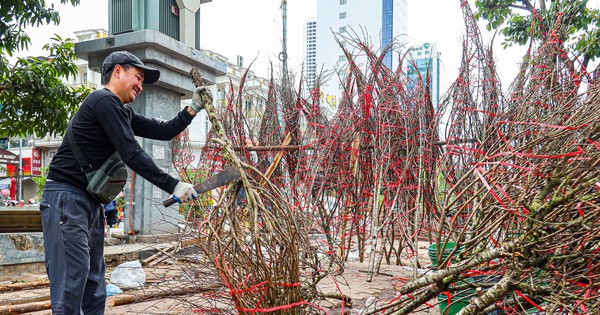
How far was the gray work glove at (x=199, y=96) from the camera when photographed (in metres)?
2.99

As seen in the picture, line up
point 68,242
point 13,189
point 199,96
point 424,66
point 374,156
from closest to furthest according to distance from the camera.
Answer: point 68,242
point 199,96
point 374,156
point 424,66
point 13,189

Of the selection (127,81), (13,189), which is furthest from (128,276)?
(13,189)

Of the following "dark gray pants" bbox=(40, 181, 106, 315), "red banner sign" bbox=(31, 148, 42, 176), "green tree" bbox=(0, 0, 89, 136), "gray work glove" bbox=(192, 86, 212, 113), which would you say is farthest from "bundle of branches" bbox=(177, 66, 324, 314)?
"red banner sign" bbox=(31, 148, 42, 176)

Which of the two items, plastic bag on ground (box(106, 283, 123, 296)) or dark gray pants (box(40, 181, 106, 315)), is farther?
plastic bag on ground (box(106, 283, 123, 296))

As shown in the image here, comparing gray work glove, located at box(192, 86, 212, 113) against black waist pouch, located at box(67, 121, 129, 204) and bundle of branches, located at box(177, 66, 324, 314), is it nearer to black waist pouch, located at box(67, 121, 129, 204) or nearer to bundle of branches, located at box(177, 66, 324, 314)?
bundle of branches, located at box(177, 66, 324, 314)

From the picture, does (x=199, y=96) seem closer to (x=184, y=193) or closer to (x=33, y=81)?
(x=184, y=193)

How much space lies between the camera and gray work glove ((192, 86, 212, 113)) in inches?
118

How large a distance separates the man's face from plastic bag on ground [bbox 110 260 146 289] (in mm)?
2482

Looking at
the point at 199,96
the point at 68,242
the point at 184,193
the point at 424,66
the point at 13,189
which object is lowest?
the point at 13,189

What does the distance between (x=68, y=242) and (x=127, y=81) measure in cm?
104

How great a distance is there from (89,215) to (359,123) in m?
3.34

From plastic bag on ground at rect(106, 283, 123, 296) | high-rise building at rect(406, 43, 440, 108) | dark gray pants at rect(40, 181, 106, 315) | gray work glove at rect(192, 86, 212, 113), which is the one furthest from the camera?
high-rise building at rect(406, 43, 440, 108)

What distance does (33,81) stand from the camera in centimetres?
606

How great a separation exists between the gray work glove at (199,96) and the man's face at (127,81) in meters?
0.38
